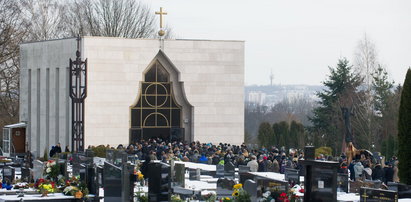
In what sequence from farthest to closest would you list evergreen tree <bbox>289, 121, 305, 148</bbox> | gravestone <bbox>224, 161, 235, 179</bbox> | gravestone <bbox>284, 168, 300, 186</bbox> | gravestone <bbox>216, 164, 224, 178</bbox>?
evergreen tree <bbox>289, 121, 305, 148</bbox>
gravestone <bbox>216, 164, 224, 178</bbox>
gravestone <bbox>224, 161, 235, 179</bbox>
gravestone <bbox>284, 168, 300, 186</bbox>

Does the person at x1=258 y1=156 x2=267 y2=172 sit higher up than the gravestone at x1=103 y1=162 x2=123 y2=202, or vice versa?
the gravestone at x1=103 y1=162 x2=123 y2=202

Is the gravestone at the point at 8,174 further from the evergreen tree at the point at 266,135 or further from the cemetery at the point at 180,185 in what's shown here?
the evergreen tree at the point at 266,135

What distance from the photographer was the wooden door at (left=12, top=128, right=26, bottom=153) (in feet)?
185

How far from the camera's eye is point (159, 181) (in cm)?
2084

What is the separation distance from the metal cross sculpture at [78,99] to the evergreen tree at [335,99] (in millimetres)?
16801

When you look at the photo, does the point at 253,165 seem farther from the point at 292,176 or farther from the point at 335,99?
the point at 335,99

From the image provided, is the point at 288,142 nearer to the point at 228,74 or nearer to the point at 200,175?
the point at 228,74

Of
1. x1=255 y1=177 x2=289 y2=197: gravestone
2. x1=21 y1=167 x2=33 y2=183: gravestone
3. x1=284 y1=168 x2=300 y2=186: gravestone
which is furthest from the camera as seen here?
x1=21 y1=167 x2=33 y2=183: gravestone

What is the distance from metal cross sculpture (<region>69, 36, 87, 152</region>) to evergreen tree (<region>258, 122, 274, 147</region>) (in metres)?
13.5

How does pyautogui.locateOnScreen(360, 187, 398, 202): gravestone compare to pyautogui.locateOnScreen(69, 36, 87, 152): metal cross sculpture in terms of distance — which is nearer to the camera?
pyautogui.locateOnScreen(360, 187, 398, 202): gravestone

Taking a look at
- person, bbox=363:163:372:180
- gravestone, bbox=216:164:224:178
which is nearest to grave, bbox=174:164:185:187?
gravestone, bbox=216:164:224:178

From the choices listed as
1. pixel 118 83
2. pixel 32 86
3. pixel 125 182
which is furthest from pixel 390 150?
pixel 125 182

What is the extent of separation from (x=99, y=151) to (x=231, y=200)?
2444 centimetres

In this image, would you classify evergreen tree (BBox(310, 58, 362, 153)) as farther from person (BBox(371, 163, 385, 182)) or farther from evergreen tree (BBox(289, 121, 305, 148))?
person (BBox(371, 163, 385, 182))
